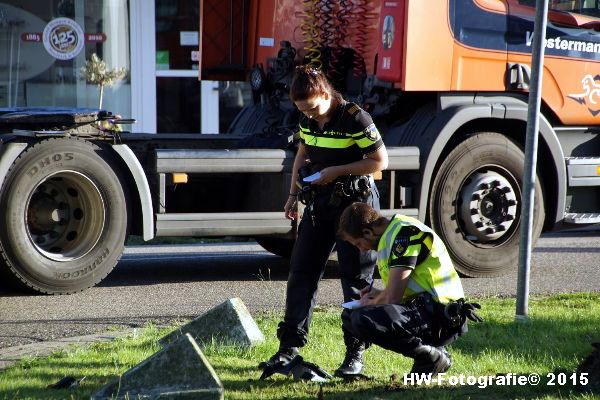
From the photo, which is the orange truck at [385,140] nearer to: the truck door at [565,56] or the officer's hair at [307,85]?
the truck door at [565,56]

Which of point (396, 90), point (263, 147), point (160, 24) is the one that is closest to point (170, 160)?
point (263, 147)

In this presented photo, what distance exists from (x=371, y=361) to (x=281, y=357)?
0.51 meters

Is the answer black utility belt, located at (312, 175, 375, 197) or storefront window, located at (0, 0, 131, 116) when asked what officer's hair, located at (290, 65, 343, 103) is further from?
storefront window, located at (0, 0, 131, 116)

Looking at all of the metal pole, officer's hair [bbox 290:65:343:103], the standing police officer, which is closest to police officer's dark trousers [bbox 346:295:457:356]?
the standing police officer

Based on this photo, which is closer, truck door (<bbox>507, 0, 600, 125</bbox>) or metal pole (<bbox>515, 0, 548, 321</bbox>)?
metal pole (<bbox>515, 0, 548, 321</bbox>)

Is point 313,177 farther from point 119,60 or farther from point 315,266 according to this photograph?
point 119,60

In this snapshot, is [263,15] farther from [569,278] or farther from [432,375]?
[432,375]

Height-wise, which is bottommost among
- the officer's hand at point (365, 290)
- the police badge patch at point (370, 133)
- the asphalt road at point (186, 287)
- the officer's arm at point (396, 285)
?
the asphalt road at point (186, 287)

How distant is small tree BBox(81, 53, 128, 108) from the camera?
1489 centimetres

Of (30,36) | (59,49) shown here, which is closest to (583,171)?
(59,49)

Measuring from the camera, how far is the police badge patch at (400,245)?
4.91 m

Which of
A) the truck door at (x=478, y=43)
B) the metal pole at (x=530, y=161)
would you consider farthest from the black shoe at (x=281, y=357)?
the truck door at (x=478, y=43)

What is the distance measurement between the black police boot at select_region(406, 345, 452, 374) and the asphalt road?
227cm

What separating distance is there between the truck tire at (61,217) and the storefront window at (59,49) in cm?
805
